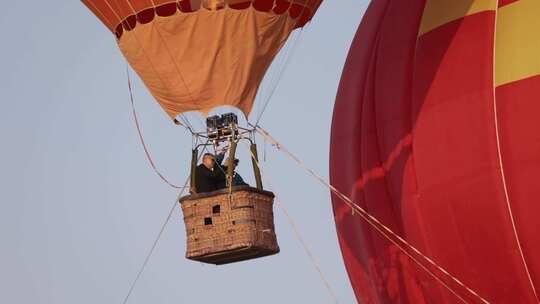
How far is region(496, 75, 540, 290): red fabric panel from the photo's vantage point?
501 inches

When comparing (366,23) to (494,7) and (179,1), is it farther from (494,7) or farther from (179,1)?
(179,1)

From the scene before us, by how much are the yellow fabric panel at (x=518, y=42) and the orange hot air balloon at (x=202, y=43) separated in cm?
152

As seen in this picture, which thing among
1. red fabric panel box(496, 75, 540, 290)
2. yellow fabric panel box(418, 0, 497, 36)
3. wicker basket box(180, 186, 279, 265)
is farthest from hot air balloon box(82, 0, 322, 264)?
red fabric panel box(496, 75, 540, 290)

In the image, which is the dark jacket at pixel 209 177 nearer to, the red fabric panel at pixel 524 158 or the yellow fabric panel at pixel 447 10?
the red fabric panel at pixel 524 158

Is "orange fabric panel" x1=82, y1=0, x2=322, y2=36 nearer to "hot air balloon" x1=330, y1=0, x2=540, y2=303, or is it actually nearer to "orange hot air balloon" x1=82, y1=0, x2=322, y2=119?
"orange hot air balloon" x1=82, y1=0, x2=322, y2=119

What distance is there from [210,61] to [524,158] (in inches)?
89.4

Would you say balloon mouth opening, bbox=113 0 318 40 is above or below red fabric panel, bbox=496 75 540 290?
above

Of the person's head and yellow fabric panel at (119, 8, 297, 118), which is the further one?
yellow fabric panel at (119, 8, 297, 118)

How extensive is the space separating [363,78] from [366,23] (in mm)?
592

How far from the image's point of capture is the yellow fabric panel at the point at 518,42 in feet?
42.3

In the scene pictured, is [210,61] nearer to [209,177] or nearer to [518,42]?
[209,177]

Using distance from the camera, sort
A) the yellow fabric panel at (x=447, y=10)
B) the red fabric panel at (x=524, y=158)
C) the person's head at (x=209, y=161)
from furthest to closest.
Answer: the yellow fabric panel at (x=447, y=10), the red fabric panel at (x=524, y=158), the person's head at (x=209, y=161)

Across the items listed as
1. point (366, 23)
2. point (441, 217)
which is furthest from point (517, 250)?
point (366, 23)

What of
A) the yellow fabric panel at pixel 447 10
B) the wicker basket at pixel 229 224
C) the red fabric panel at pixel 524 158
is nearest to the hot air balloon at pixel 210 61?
the wicker basket at pixel 229 224
